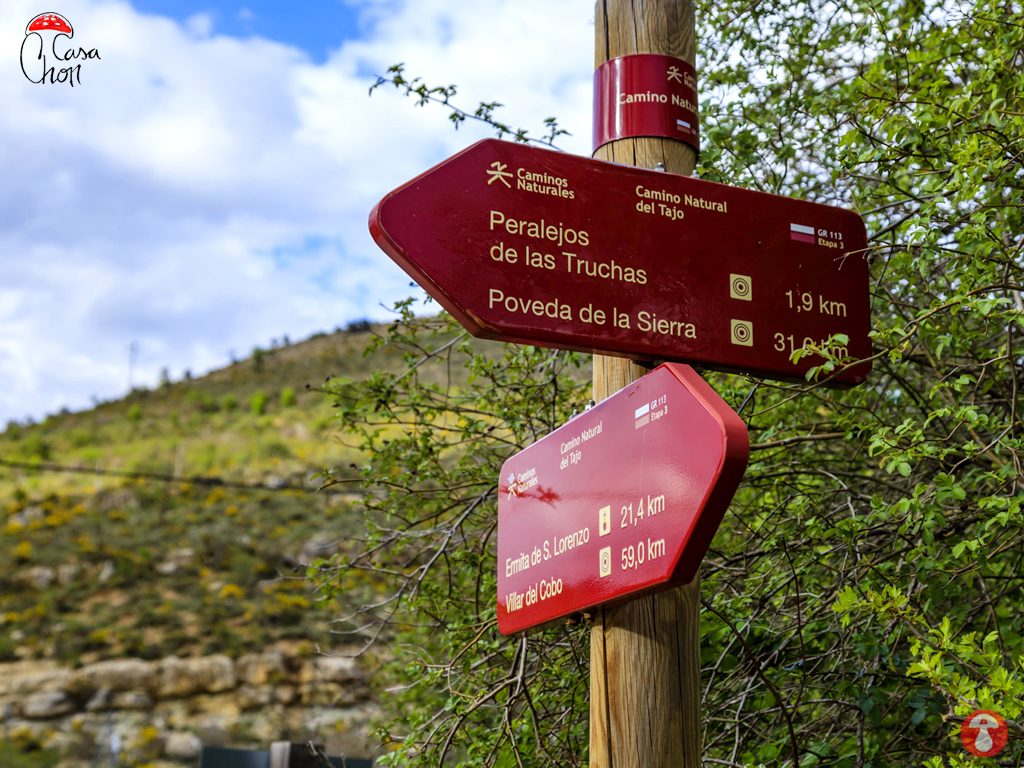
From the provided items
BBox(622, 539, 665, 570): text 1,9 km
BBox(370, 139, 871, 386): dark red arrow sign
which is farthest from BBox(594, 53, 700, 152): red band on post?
BBox(622, 539, 665, 570): text 1,9 km

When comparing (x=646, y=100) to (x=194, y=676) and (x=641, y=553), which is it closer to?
(x=641, y=553)

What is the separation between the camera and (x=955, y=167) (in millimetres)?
3209

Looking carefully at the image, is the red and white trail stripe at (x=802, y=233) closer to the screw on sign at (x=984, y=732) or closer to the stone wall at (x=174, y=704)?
the screw on sign at (x=984, y=732)

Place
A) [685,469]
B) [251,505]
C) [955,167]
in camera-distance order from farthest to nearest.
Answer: [251,505], [955,167], [685,469]

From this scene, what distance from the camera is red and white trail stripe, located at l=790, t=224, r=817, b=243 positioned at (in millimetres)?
2642

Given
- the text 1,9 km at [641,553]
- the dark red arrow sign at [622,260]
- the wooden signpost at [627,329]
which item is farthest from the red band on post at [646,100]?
the text 1,9 km at [641,553]

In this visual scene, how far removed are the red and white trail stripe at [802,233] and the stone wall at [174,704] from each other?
1700 centimetres

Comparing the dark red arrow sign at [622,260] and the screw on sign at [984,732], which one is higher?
the dark red arrow sign at [622,260]

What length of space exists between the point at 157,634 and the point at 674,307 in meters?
23.2

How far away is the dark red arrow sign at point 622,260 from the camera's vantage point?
2.25 metres

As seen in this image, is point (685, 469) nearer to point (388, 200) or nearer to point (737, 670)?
point (388, 200)

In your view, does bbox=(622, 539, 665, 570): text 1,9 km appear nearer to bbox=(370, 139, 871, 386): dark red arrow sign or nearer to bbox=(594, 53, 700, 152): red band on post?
bbox=(370, 139, 871, 386): dark red arrow sign

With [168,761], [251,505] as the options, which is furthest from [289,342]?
[168,761]

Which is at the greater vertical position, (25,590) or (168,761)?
(25,590)
